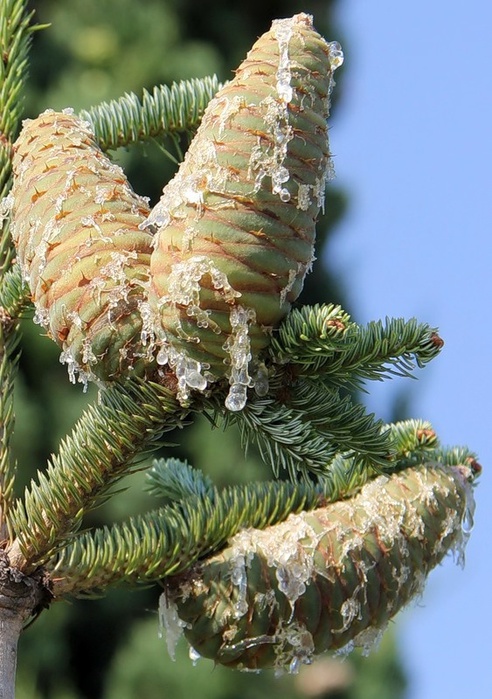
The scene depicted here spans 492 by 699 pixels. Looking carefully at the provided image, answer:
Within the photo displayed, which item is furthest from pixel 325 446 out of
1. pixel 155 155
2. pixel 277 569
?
pixel 155 155

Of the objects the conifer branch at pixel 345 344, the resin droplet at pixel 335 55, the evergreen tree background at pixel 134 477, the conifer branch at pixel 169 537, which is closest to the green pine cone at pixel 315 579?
the conifer branch at pixel 169 537

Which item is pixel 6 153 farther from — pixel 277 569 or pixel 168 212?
pixel 277 569

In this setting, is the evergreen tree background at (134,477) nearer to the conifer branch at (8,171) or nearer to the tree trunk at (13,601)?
the conifer branch at (8,171)

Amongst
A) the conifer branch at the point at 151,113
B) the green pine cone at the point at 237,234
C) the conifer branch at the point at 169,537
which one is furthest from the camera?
the conifer branch at the point at 151,113

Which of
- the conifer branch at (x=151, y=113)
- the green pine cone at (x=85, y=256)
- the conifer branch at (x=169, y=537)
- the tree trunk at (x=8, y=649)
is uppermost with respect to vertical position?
the conifer branch at (x=151, y=113)

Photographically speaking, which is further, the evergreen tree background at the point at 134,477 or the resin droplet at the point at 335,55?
the evergreen tree background at the point at 134,477

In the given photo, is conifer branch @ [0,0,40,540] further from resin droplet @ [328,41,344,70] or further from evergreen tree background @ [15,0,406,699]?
evergreen tree background @ [15,0,406,699]

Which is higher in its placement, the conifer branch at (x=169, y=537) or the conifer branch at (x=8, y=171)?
the conifer branch at (x=8, y=171)
